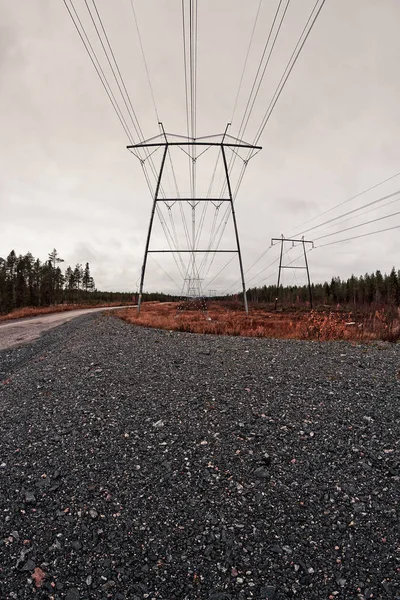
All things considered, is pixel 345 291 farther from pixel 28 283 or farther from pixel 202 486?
pixel 202 486

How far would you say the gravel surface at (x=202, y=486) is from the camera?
2.84 metres

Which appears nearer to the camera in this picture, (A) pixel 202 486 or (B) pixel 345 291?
(A) pixel 202 486

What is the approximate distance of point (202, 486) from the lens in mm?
3857

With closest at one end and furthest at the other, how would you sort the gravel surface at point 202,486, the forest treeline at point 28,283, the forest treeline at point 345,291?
1. the gravel surface at point 202,486
2. the forest treeline at point 28,283
3. the forest treeline at point 345,291

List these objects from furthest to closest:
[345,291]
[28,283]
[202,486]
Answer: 1. [345,291]
2. [28,283]
3. [202,486]

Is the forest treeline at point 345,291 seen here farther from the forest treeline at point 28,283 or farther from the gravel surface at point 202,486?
the gravel surface at point 202,486

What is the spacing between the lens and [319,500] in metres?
3.63

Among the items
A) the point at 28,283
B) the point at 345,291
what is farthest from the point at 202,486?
the point at 345,291

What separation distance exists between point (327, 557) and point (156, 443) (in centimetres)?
259

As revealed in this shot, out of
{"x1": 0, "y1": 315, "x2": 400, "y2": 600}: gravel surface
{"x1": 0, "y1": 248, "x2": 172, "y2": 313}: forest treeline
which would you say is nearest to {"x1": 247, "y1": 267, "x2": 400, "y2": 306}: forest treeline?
{"x1": 0, "y1": 248, "x2": 172, "y2": 313}: forest treeline

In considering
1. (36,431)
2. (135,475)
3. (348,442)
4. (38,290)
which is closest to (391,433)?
(348,442)

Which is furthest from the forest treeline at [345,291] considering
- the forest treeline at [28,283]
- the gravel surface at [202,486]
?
the gravel surface at [202,486]

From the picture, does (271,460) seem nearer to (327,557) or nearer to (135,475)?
(327,557)

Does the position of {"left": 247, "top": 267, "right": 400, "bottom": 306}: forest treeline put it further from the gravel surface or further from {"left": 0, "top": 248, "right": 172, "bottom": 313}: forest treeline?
the gravel surface
